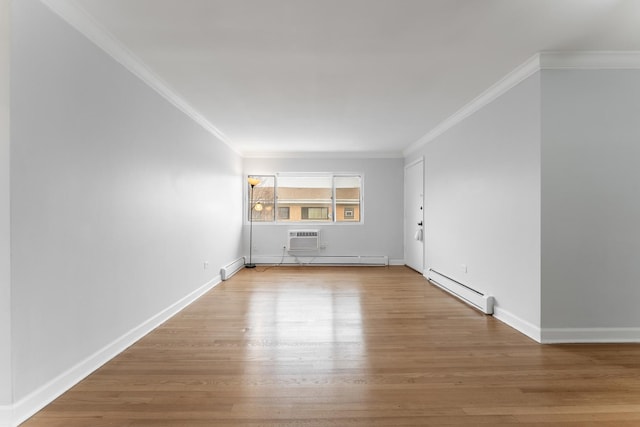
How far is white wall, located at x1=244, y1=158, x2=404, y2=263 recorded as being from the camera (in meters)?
6.59

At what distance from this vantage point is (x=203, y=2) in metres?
1.89

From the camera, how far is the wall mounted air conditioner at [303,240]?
21.3 feet

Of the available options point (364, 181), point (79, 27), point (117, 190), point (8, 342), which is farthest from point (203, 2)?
point (364, 181)

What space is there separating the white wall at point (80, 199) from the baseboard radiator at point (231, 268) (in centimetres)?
161

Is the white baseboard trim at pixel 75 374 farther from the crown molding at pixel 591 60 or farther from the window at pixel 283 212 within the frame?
the crown molding at pixel 591 60

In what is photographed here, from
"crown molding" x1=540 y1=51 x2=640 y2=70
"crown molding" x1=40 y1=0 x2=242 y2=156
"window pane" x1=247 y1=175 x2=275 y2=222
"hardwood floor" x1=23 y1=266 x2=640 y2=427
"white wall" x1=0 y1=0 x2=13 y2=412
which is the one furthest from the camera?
"window pane" x1=247 y1=175 x2=275 y2=222

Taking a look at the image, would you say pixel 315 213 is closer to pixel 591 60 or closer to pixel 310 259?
pixel 310 259

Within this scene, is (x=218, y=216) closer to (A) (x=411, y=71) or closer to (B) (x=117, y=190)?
(B) (x=117, y=190)

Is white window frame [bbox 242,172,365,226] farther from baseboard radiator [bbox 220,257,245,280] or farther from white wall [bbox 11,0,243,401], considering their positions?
white wall [bbox 11,0,243,401]

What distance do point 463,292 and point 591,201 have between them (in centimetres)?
173

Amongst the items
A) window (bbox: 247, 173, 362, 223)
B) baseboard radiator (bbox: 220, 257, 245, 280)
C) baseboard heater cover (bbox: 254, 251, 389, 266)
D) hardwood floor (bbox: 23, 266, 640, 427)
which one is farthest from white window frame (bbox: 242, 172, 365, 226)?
hardwood floor (bbox: 23, 266, 640, 427)

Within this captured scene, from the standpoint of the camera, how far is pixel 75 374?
1942mm

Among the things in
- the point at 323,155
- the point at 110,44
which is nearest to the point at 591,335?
the point at 110,44

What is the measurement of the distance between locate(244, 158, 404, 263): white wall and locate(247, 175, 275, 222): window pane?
0.58 ft
